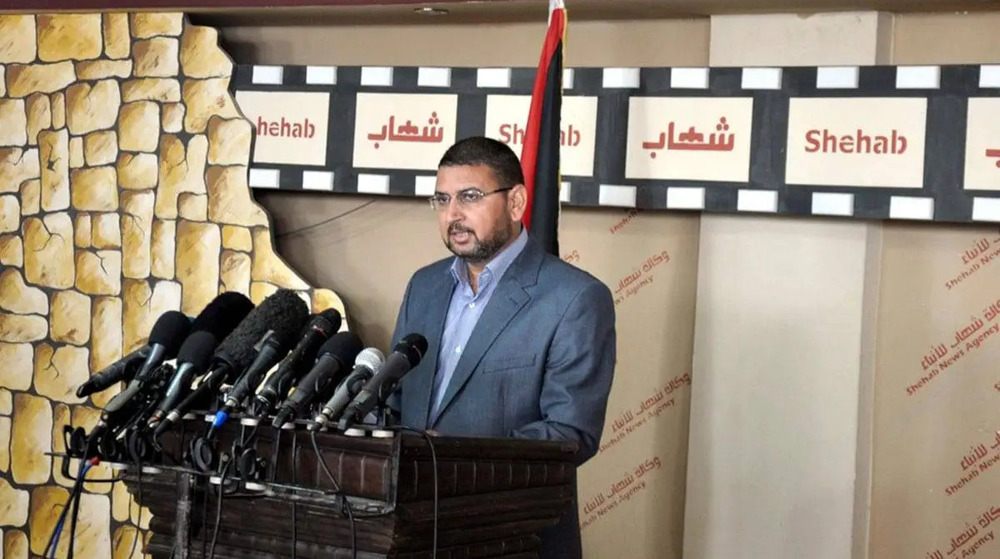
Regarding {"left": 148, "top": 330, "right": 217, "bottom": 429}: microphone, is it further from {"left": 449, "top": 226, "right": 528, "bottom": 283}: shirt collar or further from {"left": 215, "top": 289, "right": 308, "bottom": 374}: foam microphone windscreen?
{"left": 449, "top": 226, "right": 528, "bottom": 283}: shirt collar

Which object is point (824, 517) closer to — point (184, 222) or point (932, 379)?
point (932, 379)

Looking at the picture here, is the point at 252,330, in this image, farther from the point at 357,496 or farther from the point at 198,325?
the point at 357,496

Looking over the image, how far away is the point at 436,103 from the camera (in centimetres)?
459

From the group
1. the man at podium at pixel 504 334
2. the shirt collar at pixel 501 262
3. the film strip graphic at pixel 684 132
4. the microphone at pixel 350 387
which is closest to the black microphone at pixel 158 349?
the microphone at pixel 350 387

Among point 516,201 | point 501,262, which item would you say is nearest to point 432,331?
point 501,262

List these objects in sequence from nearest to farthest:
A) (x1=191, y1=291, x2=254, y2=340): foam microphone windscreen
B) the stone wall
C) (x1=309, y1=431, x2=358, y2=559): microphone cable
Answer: (x1=309, y1=431, x2=358, y2=559): microphone cable
(x1=191, y1=291, x2=254, y2=340): foam microphone windscreen
the stone wall

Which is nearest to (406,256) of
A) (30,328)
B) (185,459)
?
(30,328)

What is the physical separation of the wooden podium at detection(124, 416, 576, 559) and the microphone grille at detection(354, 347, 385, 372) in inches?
5.1

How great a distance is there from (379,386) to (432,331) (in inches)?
30.6

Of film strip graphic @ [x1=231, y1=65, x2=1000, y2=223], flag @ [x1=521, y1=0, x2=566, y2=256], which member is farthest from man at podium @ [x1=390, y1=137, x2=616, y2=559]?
film strip graphic @ [x1=231, y1=65, x2=1000, y2=223]

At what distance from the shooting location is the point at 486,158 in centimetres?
281

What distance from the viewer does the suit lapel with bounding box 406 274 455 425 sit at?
2.73 m

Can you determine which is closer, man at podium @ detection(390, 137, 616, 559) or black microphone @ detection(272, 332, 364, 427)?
black microphone @ detection(272, 332, 364, 427)

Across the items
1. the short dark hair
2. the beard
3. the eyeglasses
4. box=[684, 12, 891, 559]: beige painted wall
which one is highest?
the short dark hair
